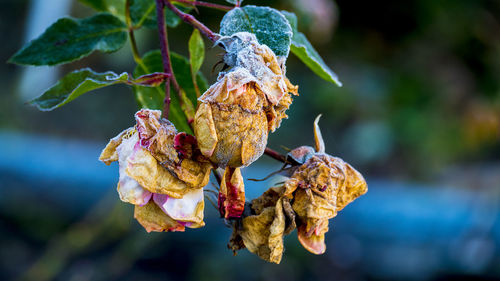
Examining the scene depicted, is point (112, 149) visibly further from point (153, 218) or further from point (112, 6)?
point (112, 6)

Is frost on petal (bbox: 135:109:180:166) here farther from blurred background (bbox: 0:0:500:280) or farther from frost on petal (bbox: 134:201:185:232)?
blurred background (bbox: 0:0:500:280)

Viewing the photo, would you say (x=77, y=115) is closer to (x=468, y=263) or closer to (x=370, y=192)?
(x=370, y=192)

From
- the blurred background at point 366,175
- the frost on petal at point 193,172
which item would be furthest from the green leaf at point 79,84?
the blurred background at point 366,175

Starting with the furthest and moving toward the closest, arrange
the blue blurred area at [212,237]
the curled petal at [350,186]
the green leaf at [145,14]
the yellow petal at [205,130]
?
1. the blue blurred area at [212,237]
2. the green leaf at [145,14]
3. the curled petal at [350,186]
4. the yellow petal at [205,130]

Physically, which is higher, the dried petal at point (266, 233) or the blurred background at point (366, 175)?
Answer: the dried petal at point (266, 233)

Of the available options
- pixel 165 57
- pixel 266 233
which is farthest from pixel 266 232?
pixel 165 57

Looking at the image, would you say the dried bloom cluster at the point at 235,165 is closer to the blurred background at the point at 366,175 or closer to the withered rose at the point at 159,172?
the withered rose at the point at 159,172

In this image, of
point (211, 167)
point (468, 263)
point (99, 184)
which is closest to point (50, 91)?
point (211, 167)

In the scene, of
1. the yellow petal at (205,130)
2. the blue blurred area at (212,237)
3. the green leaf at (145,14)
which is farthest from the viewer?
the blue blurred area at (212,237)
